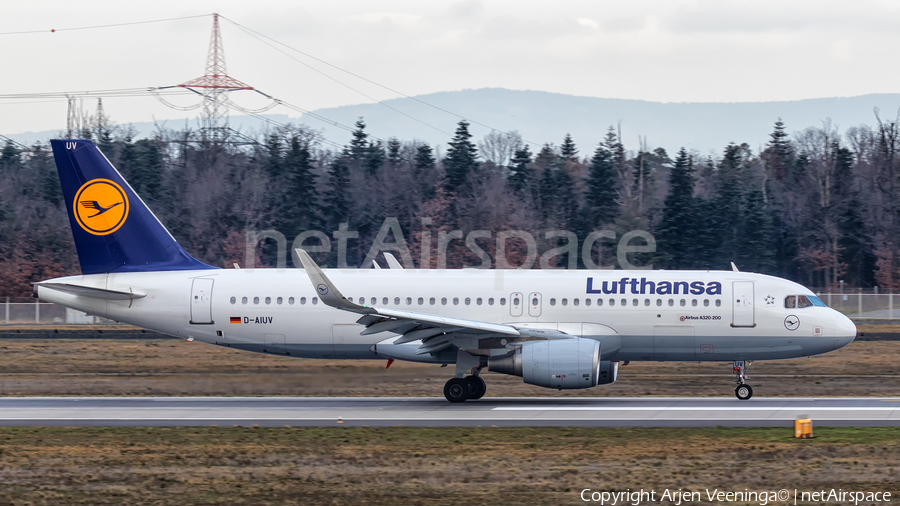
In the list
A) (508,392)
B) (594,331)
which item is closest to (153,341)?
(508,392)

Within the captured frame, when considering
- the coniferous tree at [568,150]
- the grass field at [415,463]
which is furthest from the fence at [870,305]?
the coniferous tree at [568,150]

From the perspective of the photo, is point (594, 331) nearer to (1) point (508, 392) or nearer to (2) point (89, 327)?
(1) point (508, 392)

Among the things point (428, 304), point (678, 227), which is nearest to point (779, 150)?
point (678, 227)

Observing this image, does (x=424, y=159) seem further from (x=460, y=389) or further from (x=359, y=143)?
(x=460, y=389)

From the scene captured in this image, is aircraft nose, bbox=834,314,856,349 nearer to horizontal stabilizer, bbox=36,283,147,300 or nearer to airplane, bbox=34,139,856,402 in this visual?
airplane, bbox=34,139,856,402

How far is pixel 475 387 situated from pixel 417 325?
2.38 metres

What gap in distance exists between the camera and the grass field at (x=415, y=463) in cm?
1258

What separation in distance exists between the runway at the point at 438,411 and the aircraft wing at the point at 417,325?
159 centimetres

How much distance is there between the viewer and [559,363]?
68.9ft

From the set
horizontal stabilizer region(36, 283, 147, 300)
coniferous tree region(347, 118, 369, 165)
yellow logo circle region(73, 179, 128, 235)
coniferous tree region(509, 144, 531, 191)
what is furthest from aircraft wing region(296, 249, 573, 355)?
coniferous tree region(347, 118, 369, 165)

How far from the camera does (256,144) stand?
83.8 meters

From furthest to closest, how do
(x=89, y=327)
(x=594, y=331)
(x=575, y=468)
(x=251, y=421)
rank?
1. (x=89, y=327)
2. (x=594, y=331)
3. (x=251, y=421)
4. (x=575, y=468)

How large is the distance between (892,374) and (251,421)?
20233mm

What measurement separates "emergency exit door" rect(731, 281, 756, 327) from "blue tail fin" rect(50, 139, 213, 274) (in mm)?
13861
